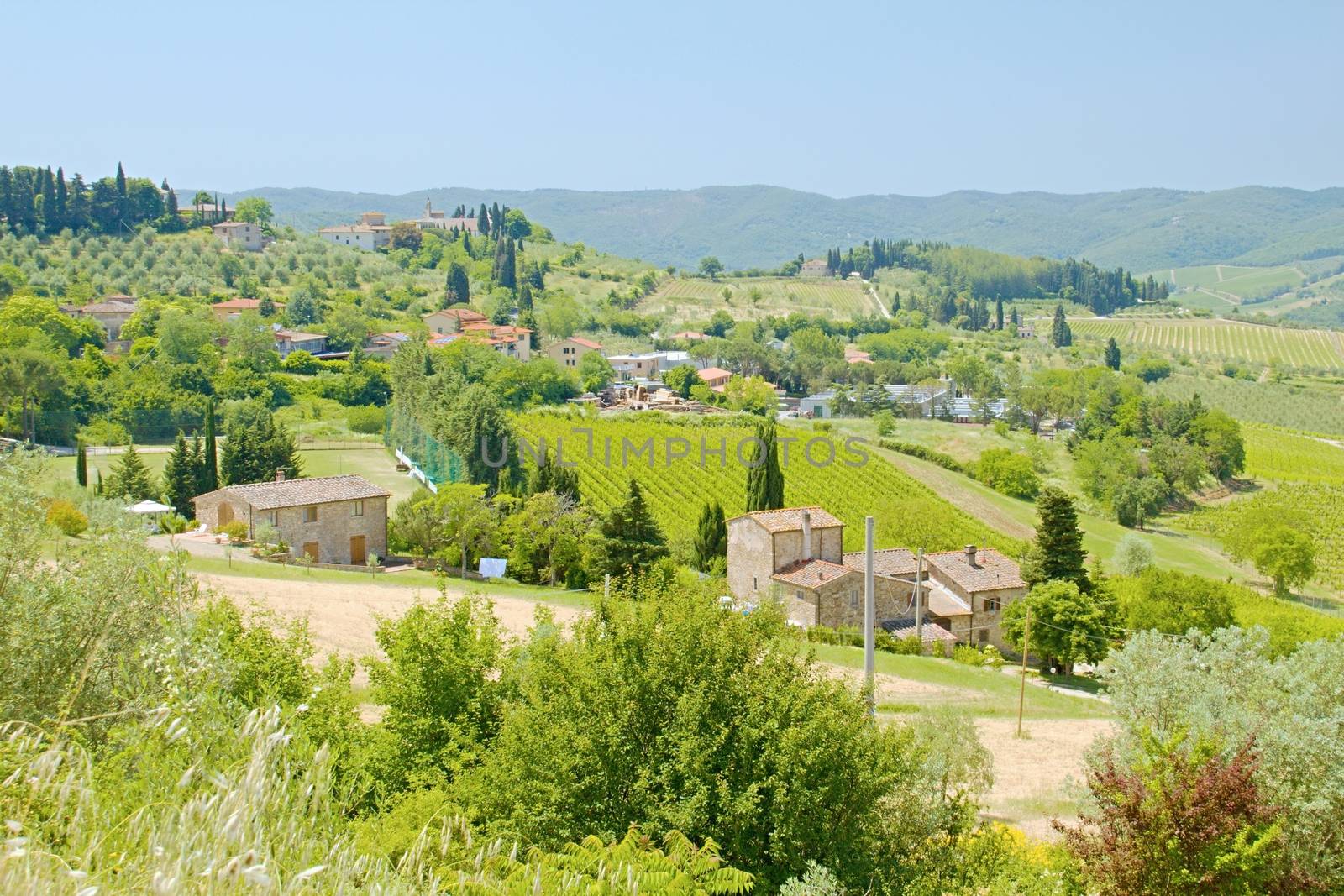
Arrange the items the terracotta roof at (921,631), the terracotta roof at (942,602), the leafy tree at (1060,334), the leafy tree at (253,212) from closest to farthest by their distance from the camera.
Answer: the terracotta roof at (921,631) → the terracotta roof at (942,602) → the leafy tree at (253,212) → the leafy tree at (1060,334)

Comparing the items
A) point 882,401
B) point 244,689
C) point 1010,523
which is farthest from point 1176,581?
point 882,401

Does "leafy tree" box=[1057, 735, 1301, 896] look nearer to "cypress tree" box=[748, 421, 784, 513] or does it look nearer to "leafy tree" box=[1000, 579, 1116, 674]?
"leafy tree" box=[1000, 579, 1116, 674]

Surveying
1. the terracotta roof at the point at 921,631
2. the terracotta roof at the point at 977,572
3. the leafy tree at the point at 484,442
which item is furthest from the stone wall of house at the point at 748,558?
the leafy tree at the point at 484,442

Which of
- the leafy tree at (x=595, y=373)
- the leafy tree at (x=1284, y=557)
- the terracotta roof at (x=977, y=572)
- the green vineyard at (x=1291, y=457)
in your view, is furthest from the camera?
the leafy tree at (x=595, y=373)

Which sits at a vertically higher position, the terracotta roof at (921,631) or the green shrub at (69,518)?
the green shrub at (69,518)

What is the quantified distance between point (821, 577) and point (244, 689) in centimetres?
1847

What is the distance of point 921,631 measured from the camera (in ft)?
91.4

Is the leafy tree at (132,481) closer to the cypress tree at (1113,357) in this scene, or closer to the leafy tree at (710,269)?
the cypress tree at (1113,357)

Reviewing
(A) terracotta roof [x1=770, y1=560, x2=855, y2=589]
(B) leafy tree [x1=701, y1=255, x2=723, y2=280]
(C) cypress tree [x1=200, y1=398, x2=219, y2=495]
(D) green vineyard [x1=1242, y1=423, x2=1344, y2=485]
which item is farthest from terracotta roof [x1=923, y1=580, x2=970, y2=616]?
(B) leafy tree [x1=701, y1=255, x2=723, y2=280]

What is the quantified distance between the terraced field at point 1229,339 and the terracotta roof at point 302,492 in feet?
423

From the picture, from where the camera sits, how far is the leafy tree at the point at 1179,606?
27.9m

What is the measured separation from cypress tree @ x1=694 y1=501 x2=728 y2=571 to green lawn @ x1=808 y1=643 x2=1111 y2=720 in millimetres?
8276

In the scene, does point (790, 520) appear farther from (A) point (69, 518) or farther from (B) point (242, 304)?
(B) point (242, 304)

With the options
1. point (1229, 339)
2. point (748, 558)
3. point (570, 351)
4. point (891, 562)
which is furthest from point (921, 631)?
point (1229, 339)
